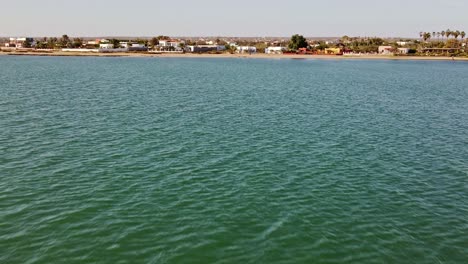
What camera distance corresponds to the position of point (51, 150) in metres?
41.3

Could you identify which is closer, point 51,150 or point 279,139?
point 51,150

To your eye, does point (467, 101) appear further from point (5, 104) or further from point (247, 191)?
point (5, 104)

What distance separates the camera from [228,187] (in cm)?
3294

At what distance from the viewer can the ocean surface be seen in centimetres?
2414

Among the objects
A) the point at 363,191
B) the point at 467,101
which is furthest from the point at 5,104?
the point at 467,101

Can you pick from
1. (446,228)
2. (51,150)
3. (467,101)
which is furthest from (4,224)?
(467,101)

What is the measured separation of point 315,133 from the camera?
172 ft

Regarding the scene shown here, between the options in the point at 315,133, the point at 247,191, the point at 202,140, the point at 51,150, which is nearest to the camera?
the point at 247,191

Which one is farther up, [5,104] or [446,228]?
[5,104]

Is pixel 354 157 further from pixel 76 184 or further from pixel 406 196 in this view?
pixel 76 184

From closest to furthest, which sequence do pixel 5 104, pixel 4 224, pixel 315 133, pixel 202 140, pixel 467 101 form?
pixel 4 224, pixel 202 140, pixel 315 133, pixel 5 104, pixel 467 101

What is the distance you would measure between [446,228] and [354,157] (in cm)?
1523

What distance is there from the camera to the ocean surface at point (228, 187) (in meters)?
Result: 24.1

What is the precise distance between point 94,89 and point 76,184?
65.5 m
